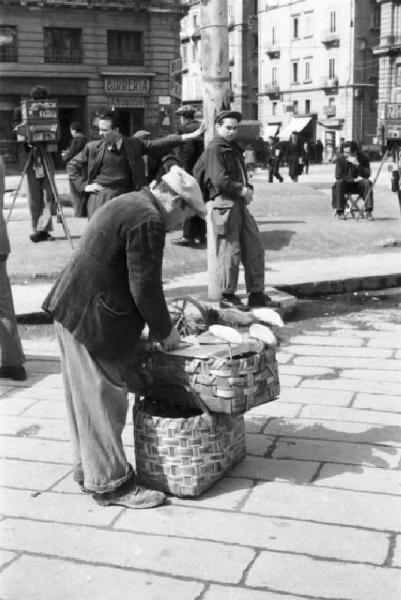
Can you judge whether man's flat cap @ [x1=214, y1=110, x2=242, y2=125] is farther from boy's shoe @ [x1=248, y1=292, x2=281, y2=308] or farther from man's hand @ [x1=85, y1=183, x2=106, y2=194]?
boy's shoe @ [x1=248, y1=292, x2=281, y2=308]

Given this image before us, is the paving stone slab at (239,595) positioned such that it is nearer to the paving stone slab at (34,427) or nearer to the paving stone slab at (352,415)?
the paving stone slab at (34,427)

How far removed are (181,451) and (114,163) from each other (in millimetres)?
4372

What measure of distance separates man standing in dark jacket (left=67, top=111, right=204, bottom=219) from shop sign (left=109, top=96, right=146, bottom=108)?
3076 centimetres

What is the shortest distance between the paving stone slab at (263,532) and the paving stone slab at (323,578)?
0.27 feet

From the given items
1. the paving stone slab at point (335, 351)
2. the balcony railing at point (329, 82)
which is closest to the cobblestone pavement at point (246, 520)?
the paving stone slab at point (335, 351)

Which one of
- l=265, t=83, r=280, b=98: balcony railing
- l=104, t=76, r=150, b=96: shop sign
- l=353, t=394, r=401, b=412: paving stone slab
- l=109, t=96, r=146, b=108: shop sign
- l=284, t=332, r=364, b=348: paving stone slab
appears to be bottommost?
l=284, t=332, r=364, b=348: paving stone slab

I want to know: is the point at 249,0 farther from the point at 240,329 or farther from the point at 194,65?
the point at 240,329

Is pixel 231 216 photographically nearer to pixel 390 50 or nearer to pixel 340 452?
pixel 340 452

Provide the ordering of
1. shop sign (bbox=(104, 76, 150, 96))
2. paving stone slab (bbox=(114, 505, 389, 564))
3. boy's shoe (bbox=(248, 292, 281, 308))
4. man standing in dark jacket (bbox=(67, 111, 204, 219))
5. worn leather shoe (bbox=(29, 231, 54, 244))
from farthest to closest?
shop sign (bbox=(104, 76, 150, 96)) < worn leather shoe (bbox=(29, 231, 54, 244)) < man standing in dark jacket (bbox=(67, 111, 204, 219)) < boy's shoe (bbox=(248, 292, 281, 308)) < paving stone slab (bbox=(114, 505, 389, 564))

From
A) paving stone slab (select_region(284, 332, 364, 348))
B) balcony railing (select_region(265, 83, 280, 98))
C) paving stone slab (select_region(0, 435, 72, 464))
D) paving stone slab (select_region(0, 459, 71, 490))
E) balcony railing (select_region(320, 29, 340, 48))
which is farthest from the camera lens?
balcony railing (select_region(265, 83, 280, 98))

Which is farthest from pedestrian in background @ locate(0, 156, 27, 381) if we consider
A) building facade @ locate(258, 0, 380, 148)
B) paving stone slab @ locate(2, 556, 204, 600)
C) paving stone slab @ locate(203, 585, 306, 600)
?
building facade @ locate(258, 0, 380, 148)

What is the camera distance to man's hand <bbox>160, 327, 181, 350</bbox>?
395cm

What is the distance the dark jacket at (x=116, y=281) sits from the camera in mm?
3717

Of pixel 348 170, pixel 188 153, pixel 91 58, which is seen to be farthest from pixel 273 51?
pixel 188 153
